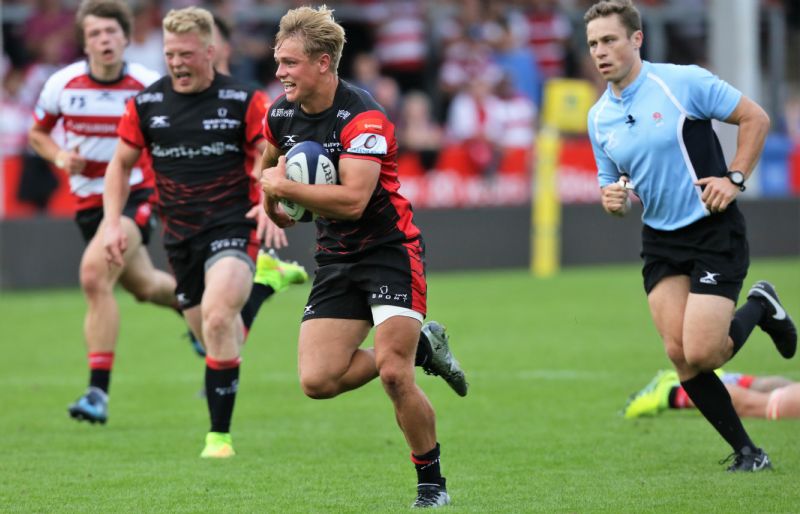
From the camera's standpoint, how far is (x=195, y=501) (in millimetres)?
6582

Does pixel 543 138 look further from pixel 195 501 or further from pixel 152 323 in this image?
pixel 195 501

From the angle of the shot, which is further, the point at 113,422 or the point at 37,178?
the point at 37,178

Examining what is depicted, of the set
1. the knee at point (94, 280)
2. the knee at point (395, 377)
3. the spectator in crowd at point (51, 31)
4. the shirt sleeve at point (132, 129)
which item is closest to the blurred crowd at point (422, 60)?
the spectator in crowd at point (51, 31)

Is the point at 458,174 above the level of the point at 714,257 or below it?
below

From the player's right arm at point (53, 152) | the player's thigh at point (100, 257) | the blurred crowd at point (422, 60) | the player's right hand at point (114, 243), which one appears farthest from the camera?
the blurred crowd at point (422, 60)

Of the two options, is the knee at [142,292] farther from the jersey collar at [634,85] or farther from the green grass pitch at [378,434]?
the jersey collar at [634,85]

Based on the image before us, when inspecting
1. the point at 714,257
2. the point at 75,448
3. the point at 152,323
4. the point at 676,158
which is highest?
the point at 676,158

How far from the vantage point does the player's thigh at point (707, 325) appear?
6.84 metres

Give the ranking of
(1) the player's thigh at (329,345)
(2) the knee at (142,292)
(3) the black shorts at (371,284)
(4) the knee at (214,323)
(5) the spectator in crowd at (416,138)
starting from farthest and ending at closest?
(5) the spectator in crowd at (416,138) < (2) the knee at (142,292) < (4) the knee at (214,323) < (1) the player's thigh at (329,345) < (3) the black shorts at (371,284)

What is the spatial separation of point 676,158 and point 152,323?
8681mm

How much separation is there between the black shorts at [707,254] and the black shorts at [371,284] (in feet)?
4.32

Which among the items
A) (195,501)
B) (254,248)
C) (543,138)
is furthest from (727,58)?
(195,501)

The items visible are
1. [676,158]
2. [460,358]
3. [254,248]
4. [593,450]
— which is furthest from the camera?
[460,358]

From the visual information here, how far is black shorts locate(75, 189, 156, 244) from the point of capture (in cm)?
951
